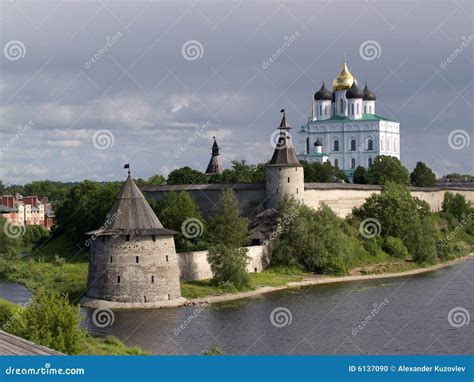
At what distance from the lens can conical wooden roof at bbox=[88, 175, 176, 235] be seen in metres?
21.8

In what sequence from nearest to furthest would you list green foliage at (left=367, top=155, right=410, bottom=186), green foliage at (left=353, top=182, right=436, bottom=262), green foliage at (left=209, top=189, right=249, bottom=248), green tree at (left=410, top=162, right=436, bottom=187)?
green foliage at (left=209, top=189, right=249, bottom=248) < green foliage at (left=353, top=182, right=436, bottom=262) < green foliage at (left=367, top=155, right=410, bottom=186) < green tree at (left=410, top=162, right=436, bottom=187)

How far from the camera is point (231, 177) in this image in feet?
122

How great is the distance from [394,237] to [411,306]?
1100cm

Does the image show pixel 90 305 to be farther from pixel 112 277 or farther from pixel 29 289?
pixel 29 289

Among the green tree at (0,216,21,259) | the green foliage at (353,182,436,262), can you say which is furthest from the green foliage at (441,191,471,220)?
the green tree at (0,216,21,259)

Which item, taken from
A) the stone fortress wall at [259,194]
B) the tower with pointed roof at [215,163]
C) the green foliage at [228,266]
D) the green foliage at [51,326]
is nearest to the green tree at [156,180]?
the tower with pointed roof at [215,163]

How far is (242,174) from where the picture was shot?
36812mm

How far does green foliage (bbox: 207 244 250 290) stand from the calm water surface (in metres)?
0.99

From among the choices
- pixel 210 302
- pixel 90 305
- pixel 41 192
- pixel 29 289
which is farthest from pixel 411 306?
A: pixel 41 192

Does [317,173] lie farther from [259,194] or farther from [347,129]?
[347,129]

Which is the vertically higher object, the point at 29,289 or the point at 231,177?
the point at 231,177

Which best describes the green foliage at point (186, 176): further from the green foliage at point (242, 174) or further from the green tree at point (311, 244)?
the green tree at point (311, 244)

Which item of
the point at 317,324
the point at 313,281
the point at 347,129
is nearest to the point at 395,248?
the point at 313,281

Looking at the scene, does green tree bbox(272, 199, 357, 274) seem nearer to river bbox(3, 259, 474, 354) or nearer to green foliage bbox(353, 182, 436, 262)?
river bbox(3, 259, 474, 354)
